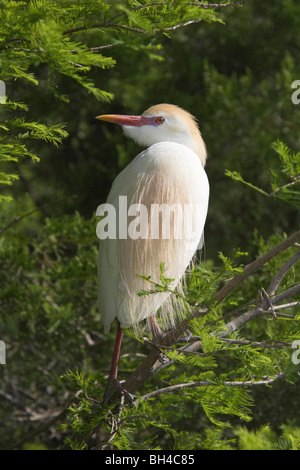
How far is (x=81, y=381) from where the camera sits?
1563 mm

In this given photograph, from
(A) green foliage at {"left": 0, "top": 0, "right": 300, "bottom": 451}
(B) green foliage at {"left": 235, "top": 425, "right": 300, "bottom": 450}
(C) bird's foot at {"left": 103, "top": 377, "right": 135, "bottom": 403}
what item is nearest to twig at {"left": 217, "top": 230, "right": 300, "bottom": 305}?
(A) green foliage at {"left": 0, "top": 0, "right": 300, "bottom": 451}

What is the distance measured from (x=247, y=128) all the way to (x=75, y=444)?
1.67 m

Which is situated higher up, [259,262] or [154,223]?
[259,262]

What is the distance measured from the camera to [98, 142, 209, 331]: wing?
1.64m

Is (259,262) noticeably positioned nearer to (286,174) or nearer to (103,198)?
(286,174)

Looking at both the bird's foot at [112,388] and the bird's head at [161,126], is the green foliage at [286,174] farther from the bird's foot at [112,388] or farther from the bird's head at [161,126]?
the bird's foot at [112,388]

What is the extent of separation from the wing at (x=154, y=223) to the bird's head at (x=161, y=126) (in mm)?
109

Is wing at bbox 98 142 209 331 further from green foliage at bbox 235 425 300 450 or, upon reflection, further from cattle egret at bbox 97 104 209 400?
green foliage at bbox 235 425 300 450

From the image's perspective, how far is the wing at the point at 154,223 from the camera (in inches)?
64.6

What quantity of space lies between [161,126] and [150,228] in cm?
33

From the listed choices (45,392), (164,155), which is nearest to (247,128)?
(164,155)

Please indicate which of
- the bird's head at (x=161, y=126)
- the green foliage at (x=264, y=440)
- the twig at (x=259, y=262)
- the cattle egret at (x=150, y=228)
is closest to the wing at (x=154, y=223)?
the cattle egret at (x=150, y=228)

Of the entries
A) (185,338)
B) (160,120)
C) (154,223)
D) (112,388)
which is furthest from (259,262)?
(160,120)

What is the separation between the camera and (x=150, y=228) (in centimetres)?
165
